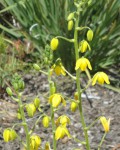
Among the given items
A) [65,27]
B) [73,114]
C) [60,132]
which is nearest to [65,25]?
[65,27]

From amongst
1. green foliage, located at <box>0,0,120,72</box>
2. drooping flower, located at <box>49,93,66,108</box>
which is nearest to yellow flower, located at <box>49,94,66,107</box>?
drooping flower, located at <box>49,93,66,108</box>

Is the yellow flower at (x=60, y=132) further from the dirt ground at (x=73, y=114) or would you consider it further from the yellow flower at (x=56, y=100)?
the dirt ground at (x=73, y=114)

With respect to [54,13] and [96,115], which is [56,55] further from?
[96,115]

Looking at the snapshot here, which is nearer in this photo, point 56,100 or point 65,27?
point 56,100

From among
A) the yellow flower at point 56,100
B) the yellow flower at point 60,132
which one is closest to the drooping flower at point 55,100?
the yellow flower at point 56,100

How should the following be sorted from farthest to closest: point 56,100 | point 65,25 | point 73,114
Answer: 1. point 65,25
2. point 73,114
3. point 56,100

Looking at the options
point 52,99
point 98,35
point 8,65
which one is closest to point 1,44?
point 8,65

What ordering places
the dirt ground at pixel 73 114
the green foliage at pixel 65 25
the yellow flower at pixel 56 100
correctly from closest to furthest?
the yellow flower at pixel 56 100, the dirt ground at pixel 73 114, the green foliage at pixel 65 25

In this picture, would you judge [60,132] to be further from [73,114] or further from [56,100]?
[73,114]

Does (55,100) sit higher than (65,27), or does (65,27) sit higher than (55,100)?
(65,27)
